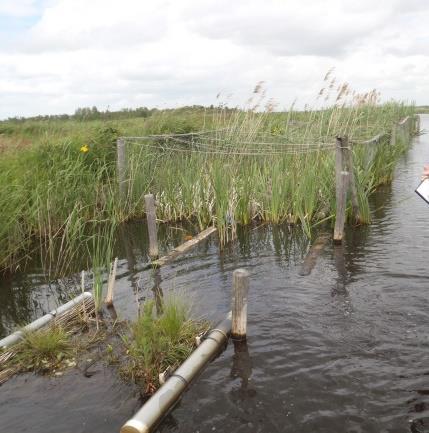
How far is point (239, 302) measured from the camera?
4266 mm

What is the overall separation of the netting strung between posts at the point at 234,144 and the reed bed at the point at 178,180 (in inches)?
0.9

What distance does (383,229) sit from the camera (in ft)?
27.1

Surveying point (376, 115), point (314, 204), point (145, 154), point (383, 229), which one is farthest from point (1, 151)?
point (376, 115)

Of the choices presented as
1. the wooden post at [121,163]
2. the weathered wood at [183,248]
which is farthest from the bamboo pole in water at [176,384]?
the wooden post at [121,163]

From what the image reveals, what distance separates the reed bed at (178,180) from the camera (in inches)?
290

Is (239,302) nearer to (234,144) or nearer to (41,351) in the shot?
(41,351)

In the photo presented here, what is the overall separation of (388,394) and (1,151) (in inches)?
320

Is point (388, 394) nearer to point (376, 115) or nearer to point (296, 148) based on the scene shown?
point (296, 148)

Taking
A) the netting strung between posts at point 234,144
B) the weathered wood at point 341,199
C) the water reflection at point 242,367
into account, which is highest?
the netting strung between posts at point 234,144

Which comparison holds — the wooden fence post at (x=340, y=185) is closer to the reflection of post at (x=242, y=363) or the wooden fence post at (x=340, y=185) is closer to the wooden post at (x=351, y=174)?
the wooden post at (x=351, y=174)

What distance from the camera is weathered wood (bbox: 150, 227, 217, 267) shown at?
699cm

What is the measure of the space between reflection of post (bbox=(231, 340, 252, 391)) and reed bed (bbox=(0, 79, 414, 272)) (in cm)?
329

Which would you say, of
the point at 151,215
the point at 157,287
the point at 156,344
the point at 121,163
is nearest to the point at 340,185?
the point at 151,215

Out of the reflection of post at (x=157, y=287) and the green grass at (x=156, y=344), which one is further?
the reflection of post at (x=157, y=287)
